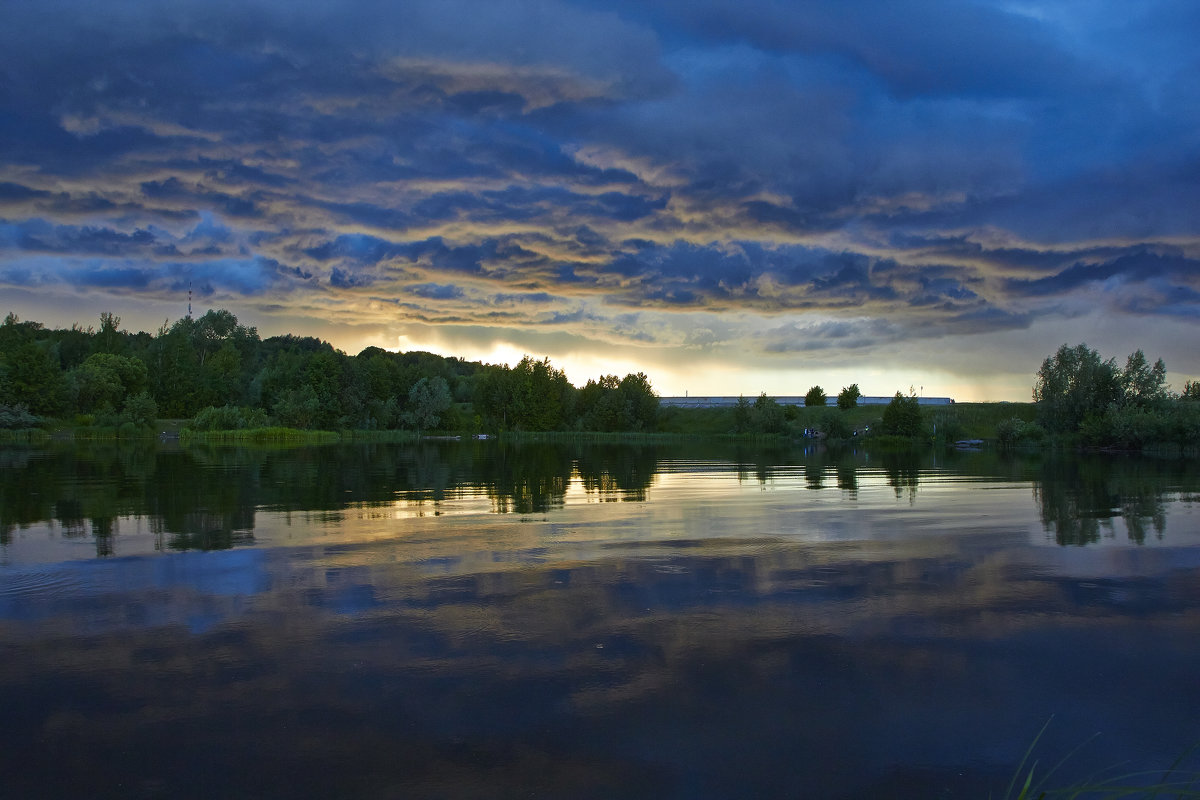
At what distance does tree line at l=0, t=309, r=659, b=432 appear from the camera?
329 ft

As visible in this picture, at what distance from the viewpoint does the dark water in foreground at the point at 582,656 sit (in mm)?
5664

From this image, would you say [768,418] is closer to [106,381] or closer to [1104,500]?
[1104,500]

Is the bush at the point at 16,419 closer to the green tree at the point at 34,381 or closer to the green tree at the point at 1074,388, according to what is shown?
the green tree at the point at 34,381

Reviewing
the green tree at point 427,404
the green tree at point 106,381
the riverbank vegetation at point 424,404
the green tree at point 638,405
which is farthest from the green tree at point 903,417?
the green tree at point 106,381

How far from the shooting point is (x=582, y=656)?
26.1 feet

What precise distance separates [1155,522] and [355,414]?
11191 centimetres

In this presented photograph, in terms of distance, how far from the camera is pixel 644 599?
10.3 m

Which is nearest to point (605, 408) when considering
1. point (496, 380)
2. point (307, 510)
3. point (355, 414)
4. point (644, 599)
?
point (496, 380)

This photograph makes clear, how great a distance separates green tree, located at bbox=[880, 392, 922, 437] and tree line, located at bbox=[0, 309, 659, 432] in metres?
40.8

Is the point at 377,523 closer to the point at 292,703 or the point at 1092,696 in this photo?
the point at 292,703

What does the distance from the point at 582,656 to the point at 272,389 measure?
12069cm

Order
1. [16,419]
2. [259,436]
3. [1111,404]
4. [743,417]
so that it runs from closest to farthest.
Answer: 1. [1111,404]
2. [16,419]
3. [259,436]
4. [743,417]

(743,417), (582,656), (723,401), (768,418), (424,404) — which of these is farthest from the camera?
(723,401)

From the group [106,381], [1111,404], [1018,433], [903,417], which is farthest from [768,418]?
[106,381]
